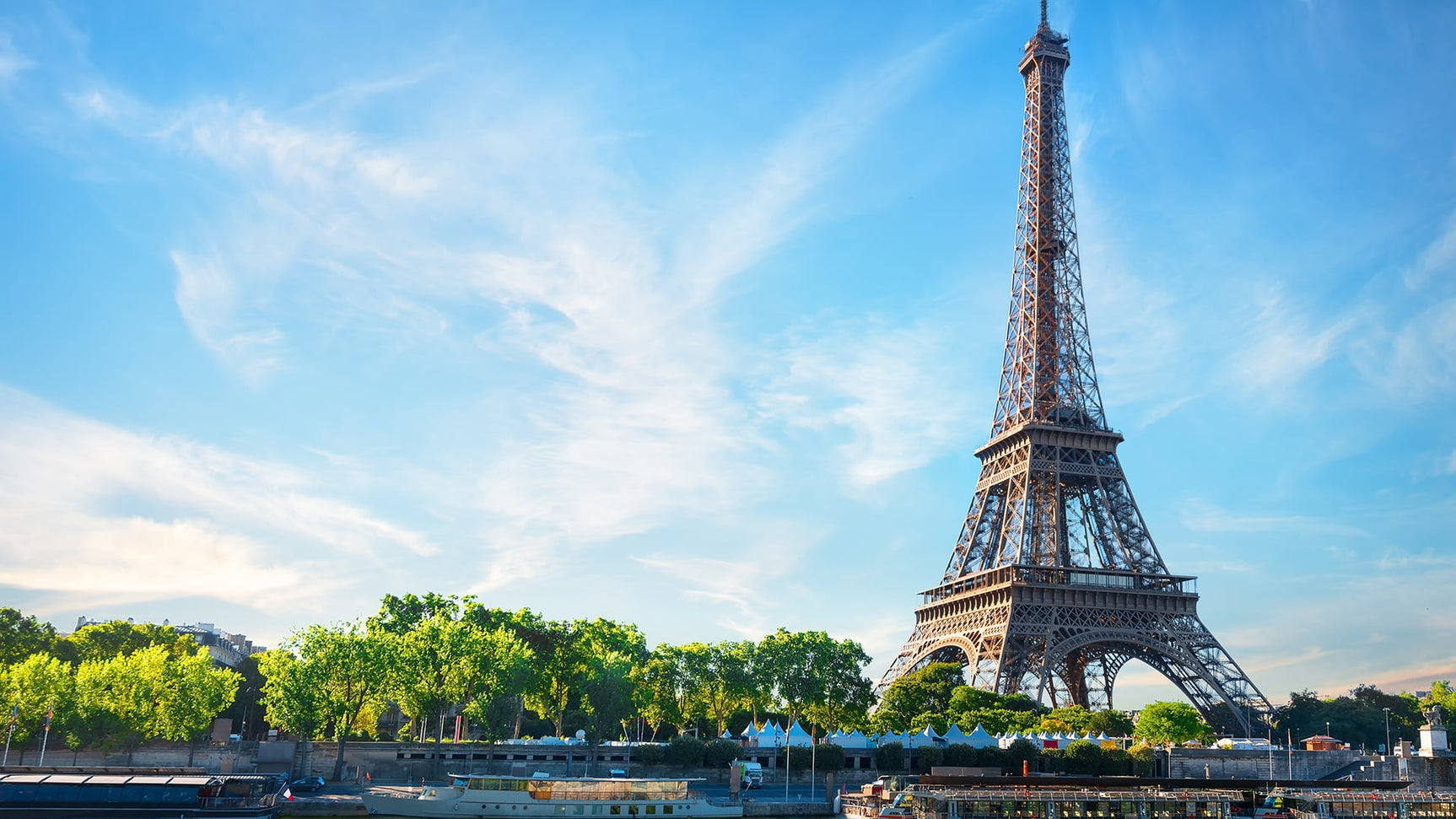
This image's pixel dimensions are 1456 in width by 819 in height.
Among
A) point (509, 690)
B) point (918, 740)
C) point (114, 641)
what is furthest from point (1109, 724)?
point (114, 641)

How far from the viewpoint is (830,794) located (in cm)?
6066

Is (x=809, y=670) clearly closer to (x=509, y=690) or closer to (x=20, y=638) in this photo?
(x=509, y=690)

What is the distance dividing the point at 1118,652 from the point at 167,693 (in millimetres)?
76365

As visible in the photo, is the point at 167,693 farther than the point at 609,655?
No

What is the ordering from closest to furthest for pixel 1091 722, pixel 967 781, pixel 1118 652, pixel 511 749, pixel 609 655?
pixel 967 781 → pixel 511 749 → pixel 1091 722 → pixel 609 655 → pixel 1118 652

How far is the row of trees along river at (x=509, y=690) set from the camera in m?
69.8

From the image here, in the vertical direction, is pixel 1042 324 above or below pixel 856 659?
above

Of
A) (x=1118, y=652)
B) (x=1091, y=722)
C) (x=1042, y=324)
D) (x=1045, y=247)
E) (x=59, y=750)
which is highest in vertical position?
(x=1045, y=247)

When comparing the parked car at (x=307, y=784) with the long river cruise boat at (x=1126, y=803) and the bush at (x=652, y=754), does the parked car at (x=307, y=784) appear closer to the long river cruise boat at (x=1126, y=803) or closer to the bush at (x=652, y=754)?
the bush at (x=652, y=754)

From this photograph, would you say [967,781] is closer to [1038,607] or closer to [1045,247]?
[1038,607]

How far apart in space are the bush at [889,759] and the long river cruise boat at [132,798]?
123 feet

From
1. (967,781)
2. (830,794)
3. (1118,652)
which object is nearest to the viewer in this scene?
(967,781)

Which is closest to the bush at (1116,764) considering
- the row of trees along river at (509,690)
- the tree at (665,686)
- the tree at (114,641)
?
the row of trees along river at (509,690)

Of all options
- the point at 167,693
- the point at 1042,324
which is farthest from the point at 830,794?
the point at 1042,324
